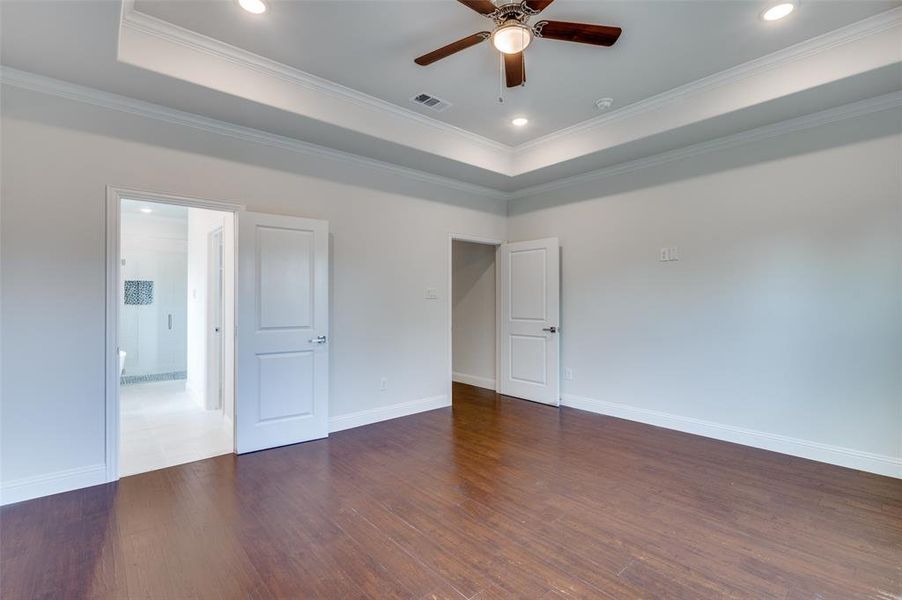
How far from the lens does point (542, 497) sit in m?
2.86

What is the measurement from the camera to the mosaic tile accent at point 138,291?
7023mm

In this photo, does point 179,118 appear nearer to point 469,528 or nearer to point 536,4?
point 536,4

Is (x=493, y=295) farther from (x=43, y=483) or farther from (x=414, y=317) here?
(x=43, y=483)

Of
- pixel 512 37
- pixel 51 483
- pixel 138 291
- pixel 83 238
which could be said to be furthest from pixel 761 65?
pixel 138 291

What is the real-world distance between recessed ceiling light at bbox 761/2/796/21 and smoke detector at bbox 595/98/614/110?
4.08 ft

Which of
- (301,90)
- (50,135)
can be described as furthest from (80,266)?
(301,90)

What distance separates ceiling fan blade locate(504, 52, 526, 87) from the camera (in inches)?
101

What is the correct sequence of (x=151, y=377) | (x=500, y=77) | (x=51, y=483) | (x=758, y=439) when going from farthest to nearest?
1. (x=151, y=377)
2. (x=758, y=439)
3. (x=500, y=77)
4. (x=51, y=483)

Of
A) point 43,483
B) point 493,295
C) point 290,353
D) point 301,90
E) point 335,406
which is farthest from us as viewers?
point 493,295

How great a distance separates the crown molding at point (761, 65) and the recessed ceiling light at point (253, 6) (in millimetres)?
3048

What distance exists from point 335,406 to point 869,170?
197 inches

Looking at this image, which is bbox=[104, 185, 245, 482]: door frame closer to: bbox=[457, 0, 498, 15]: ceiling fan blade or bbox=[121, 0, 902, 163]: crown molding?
bbox=[121, 0, 902, 163]: crown molding

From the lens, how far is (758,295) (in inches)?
149

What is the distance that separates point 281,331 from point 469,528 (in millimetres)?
2387
